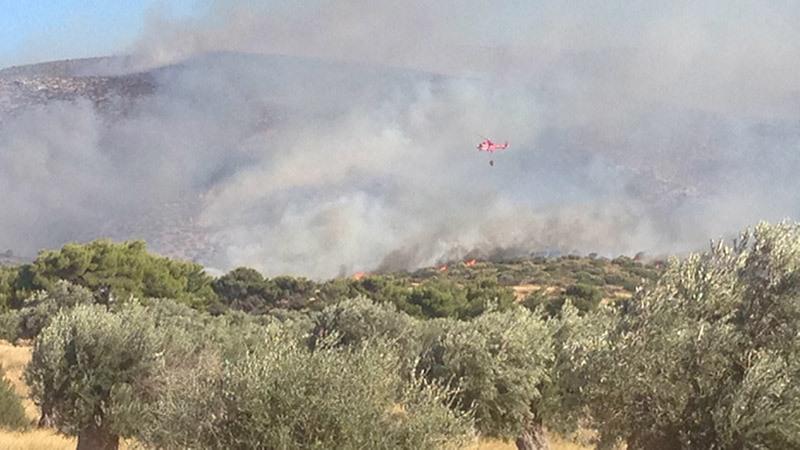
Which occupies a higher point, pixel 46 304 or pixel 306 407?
pixel 306 407

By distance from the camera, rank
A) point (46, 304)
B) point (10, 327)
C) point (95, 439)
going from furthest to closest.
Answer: point (46, 304)
point (10, 327)
point (95, 439)

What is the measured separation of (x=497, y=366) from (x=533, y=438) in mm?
2708

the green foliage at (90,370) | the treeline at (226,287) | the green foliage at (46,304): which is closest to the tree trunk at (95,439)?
the green foliage at (90,370)

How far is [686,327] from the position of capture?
1012 cm

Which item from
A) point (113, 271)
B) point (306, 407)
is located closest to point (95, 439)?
point (306, 407)

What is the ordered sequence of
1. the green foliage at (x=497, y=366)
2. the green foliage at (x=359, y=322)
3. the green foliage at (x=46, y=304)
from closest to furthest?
the green foliage at (x=497, y=366), the green foliage at (x=359, y=322), the green foliage at (x=46, y=304)

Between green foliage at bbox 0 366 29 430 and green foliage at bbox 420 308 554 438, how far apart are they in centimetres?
917

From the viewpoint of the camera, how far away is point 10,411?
59.6 feet

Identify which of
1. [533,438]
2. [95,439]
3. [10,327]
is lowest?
[10,327]

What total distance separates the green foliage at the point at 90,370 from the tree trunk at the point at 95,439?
0.15m

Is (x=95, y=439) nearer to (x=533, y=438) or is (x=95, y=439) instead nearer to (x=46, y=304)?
(x=533, y=438)

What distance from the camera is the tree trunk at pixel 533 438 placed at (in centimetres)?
1825

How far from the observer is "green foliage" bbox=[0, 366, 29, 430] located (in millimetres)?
17828

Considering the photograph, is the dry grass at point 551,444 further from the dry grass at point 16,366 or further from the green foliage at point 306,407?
the dry grass at point 16,366
